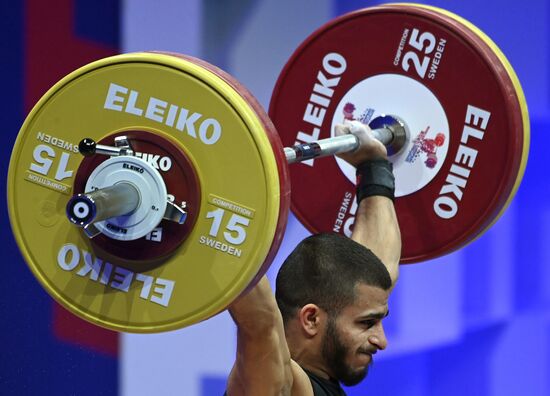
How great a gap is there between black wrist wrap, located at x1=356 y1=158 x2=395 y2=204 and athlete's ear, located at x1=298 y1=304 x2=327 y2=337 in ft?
1.61

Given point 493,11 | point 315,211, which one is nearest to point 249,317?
point 315,211

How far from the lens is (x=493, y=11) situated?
3750 mm

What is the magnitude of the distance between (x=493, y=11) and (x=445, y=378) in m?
1.32

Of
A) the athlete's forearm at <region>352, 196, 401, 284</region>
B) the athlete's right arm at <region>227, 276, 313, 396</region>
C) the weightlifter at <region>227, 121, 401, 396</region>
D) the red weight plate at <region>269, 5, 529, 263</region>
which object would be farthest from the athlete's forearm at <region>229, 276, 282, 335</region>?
the red weight plate at <region>269, 5, 529, 263</region>

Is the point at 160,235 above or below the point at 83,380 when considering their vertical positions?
above

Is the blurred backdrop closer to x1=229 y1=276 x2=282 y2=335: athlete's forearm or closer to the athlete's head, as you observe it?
the athlete's head

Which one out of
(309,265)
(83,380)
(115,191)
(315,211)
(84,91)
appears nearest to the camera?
(115,191)

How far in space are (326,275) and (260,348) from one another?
380 mm

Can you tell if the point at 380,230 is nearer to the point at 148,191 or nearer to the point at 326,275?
the point at 326,275

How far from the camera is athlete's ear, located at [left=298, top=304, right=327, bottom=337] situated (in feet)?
7.79

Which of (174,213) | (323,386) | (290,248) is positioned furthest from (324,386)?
(290,248)

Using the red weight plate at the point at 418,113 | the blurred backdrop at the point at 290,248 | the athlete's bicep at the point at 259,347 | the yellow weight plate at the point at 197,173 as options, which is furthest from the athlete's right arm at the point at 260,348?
the blurred backdrop at the point at 290,248

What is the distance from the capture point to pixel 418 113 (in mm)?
2871

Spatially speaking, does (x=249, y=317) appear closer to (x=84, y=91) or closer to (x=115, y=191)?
(x=115, y=191)
